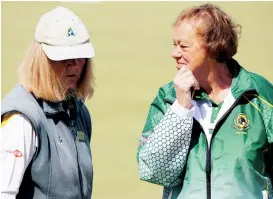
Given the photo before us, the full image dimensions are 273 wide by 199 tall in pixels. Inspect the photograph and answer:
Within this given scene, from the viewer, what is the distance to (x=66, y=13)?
12.8 feet

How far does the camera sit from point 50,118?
12.4 ft

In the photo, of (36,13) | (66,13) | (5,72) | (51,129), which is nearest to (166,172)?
(51,129)

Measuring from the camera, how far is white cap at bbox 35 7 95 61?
372 cm

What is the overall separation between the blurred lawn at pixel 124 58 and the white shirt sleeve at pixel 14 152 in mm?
2917

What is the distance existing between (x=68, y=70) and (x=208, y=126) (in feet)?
2.24

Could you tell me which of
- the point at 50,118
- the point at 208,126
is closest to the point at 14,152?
the point at 50,118

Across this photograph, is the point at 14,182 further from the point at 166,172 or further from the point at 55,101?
the point at 166,172

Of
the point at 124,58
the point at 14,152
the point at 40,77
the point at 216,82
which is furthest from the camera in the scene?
the point at 124,58

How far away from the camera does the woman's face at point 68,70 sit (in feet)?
12.3

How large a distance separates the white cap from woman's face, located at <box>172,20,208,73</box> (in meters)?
0.39

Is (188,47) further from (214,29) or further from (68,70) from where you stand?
(68,70)

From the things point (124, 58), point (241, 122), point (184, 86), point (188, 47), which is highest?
point (188, 47)

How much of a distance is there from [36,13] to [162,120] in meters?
4.60

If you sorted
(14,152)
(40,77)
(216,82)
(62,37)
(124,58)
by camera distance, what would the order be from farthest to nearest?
(124,58)
(216,82)
(62,37)
(40,77)
(14,152)
